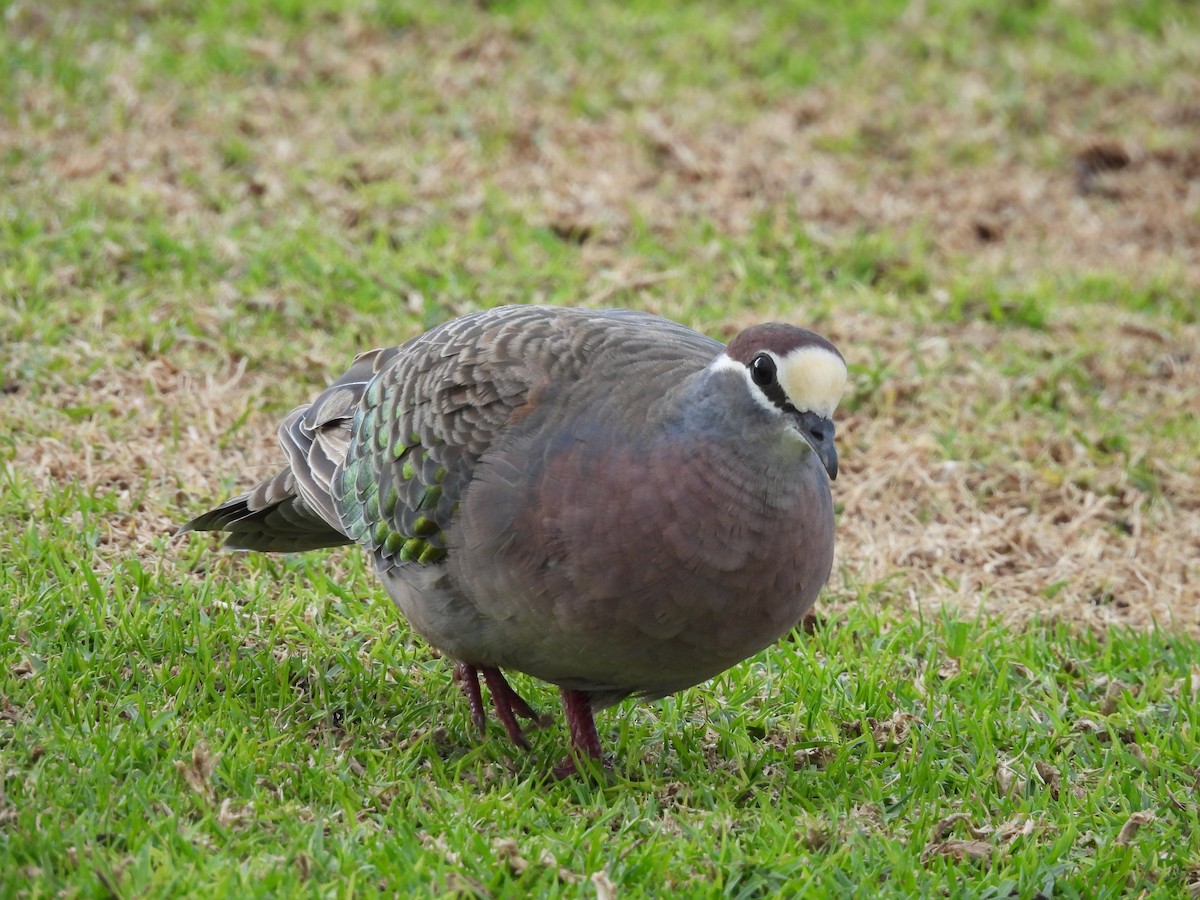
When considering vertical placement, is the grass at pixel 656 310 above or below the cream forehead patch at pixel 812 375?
below

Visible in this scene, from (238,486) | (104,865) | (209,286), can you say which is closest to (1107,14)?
(209,286)

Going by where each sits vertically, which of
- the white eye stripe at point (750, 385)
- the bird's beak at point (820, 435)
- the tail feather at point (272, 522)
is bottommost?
the tail feather at point (272, 522)

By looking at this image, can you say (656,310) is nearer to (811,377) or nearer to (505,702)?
(505,702)

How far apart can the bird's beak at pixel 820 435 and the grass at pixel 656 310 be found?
98cm

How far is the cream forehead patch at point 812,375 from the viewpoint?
328cm

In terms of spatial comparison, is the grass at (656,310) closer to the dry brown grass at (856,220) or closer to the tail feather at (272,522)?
the dry brown grass at (856,220)

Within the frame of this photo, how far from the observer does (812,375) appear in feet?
10.7

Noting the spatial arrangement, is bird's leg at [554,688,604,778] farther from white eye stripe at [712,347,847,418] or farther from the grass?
white eye stripe at [712,347,847,418]

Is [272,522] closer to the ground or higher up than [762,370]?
closer to the ground

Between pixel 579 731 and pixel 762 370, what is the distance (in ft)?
3.94

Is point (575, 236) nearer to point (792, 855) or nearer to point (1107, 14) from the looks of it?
point (792, 855)

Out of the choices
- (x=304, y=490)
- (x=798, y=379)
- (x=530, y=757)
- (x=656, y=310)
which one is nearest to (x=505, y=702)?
(x=530, y=757)

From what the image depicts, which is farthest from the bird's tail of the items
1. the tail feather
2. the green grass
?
the green grass

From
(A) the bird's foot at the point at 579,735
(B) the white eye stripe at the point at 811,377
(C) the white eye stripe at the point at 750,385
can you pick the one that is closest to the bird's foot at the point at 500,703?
(A) the bird's foot at the point at 579,735
